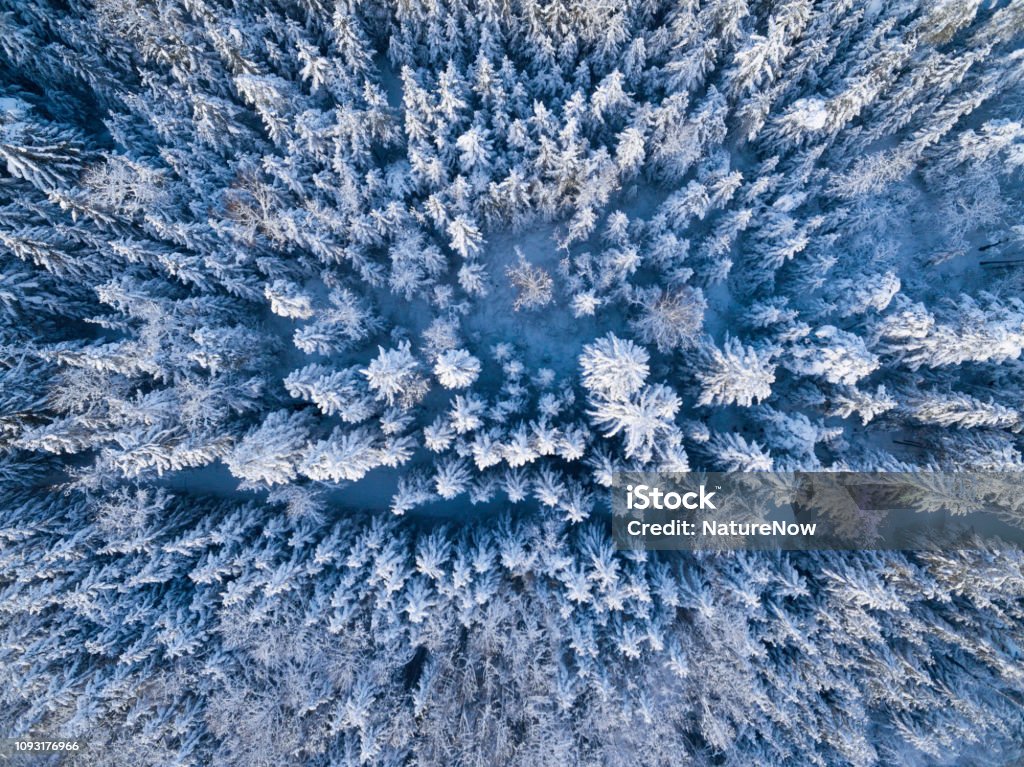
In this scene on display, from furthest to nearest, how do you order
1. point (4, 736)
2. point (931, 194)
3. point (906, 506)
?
point (931, 194), point (906, 506), point (4, 736)

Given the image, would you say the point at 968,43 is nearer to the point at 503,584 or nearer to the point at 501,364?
the point at 501,364

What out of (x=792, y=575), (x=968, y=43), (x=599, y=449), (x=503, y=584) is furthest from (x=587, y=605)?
(x=968, y=43)

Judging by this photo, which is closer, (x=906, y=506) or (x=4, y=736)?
(x=4, y=736)

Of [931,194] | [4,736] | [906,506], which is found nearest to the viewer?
[4,736]

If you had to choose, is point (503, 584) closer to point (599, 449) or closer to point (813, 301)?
point (599, 449)

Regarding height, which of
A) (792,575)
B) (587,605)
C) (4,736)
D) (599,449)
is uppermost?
(599,449)

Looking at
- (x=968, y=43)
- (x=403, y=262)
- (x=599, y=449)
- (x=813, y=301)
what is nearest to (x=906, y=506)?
(x=813, y=301)

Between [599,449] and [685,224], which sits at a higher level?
[685,224]
